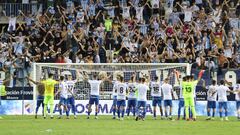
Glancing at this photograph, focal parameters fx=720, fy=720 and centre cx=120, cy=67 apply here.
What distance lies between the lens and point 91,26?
1834 inches

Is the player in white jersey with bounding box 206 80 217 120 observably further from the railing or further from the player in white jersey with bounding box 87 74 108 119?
the railing

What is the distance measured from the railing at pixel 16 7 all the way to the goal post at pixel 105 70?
10.4 m

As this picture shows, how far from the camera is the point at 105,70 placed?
3997 centimetres

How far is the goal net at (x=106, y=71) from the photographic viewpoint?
3991 centimetres

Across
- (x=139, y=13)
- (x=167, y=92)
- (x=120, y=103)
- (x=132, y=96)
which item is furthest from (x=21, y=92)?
(x=139, y=13)

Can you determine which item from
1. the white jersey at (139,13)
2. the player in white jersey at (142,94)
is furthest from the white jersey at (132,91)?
the white jersey at (139,13)

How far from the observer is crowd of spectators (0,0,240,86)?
141ft

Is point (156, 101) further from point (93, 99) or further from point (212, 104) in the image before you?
point (93, 99)

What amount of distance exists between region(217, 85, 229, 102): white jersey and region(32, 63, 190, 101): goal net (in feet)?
10.3

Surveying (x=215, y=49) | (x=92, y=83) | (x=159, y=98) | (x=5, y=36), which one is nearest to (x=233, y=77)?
(x=215, y=49)

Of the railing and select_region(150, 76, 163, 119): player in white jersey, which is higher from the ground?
the railing

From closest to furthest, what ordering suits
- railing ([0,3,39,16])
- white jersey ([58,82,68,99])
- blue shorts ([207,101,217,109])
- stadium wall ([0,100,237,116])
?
white jersey ([58,82,68,99]) < blue shorts ([207,101,217,109]) < stadium wall ([0,100,237,116]) < railing ([0,3,39,16])

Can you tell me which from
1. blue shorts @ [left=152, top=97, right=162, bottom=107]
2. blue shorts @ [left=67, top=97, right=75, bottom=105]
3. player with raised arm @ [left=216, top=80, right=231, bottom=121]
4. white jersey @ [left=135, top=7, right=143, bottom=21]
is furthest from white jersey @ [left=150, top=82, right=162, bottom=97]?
white jersey @ [left=135, top=7, right=143, bottom=21]

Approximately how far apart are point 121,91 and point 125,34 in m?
9.47
